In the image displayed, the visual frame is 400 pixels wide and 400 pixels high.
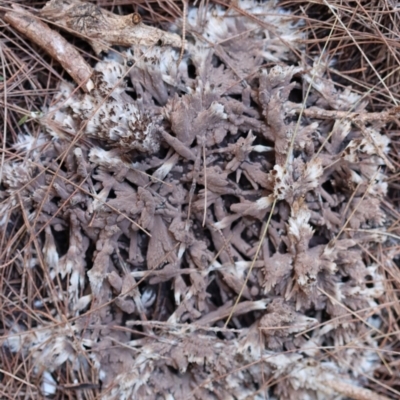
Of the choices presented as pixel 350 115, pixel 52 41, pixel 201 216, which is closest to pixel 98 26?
pixel 52 41

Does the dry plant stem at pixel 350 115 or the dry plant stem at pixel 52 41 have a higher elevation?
the dry plant stem at pixel 52 41

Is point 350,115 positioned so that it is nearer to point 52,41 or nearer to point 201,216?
point 201,216

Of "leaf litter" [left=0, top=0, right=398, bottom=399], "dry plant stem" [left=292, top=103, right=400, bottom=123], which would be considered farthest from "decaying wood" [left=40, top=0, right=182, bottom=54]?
"dry plant stem" [left=292, top=103, right=400, bottom=123]

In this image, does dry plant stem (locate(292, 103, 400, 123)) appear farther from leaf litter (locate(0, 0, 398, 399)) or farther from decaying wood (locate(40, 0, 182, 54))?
decaying wood (locate(40, 0, 182, 54))

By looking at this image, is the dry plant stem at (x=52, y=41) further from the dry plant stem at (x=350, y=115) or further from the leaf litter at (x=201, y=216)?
the dry plant stem at (x=350, y=115)

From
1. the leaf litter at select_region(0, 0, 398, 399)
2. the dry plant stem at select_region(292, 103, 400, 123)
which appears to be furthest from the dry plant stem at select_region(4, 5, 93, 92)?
the dry plant stem at select_region(292, 103, 400, 123)

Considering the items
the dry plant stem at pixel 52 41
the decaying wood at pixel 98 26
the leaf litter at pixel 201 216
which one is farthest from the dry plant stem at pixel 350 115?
the dry plant stem at pixel 52 41

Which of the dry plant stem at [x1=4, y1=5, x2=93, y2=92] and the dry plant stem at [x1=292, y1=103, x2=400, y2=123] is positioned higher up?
the dry plant stem at [x1=4, y1=5, x2=93, y2=92]
